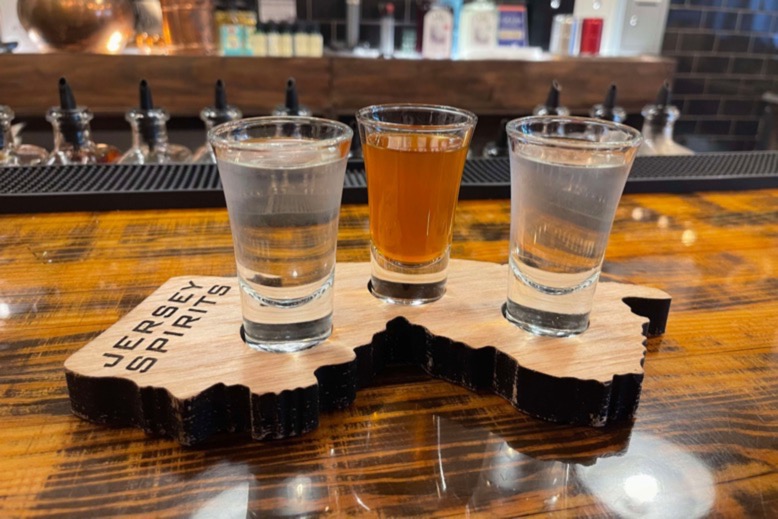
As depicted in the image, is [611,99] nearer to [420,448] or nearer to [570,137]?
[570,137]

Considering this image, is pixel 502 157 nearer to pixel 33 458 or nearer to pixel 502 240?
pixel 502 240

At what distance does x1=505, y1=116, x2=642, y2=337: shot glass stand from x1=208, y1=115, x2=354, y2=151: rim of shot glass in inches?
5.7

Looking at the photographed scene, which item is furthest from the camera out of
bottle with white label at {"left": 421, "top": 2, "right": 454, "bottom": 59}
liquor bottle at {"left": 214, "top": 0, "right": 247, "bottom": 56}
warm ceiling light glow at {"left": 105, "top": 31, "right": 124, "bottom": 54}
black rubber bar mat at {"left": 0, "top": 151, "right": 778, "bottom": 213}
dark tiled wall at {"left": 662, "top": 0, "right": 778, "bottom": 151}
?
dark tiled wall at {"left": 662, "top": 0, "right": 778, "bottom": 151}

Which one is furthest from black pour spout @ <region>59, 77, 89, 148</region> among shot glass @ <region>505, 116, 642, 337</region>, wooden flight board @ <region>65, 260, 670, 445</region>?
shot glass @ <region>505, 116, 642, 337</region>

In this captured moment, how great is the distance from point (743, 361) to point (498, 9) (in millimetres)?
2361

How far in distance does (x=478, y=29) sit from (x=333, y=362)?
2.34 meters

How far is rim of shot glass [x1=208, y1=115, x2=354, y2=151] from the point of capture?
0.47m

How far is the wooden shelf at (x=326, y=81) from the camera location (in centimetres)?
218

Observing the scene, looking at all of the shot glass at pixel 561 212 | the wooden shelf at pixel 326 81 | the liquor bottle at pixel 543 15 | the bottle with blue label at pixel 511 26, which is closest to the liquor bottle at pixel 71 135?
the shot glass at pixel 561 212

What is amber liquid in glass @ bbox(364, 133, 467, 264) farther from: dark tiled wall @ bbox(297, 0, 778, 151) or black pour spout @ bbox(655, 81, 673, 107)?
dark tiled wall @ bbox(297, 0, 778, 151)

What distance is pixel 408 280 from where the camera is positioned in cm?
63

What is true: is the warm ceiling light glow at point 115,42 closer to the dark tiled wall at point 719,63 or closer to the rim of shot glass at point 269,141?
the dark tiled wall at point 719,63

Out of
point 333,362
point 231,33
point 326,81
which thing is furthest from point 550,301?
point 231,33

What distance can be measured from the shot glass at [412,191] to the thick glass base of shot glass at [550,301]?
8 centimetres
